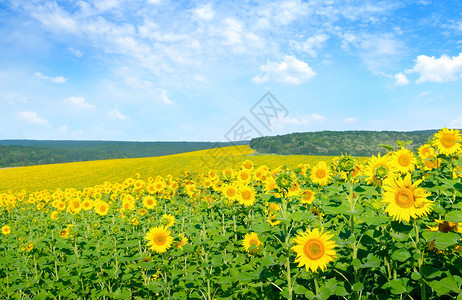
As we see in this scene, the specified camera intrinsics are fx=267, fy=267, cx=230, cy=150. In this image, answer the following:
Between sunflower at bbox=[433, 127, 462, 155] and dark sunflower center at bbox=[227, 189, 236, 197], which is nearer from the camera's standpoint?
sunflower at bbox=[433, 127, 462, 155]

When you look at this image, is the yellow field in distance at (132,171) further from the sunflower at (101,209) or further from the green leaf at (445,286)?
the green leaf at (445,286)

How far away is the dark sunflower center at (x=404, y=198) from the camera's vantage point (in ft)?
8.05

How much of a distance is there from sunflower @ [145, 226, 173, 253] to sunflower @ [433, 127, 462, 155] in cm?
449

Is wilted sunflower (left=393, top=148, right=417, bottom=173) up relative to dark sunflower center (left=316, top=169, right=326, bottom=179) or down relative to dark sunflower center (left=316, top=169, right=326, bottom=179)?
up

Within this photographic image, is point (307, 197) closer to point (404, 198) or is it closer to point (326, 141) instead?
point (404, 198)

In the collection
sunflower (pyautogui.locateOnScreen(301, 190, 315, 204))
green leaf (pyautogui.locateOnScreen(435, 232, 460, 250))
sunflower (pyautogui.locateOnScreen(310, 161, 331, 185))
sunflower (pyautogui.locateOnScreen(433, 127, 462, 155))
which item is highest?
sunflower (pyautogui.locateOnScreen(433, 127, 462, 155))

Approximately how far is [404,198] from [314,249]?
960mm

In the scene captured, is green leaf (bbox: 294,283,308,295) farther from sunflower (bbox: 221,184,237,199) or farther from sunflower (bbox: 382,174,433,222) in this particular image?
sunflower (bbox: 221,184,237,199)

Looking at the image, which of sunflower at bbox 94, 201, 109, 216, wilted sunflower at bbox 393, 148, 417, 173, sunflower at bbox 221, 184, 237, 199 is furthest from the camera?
sunflower at bbox 94, 201, 109, 216

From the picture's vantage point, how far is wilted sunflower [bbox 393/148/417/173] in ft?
13.2

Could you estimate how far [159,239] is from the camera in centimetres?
471

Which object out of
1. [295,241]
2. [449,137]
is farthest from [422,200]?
[449,137]

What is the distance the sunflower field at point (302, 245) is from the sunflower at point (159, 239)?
25 mm

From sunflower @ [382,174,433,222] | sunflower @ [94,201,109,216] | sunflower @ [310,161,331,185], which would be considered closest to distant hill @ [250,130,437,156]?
sunflower @ [94,201,109,216]
